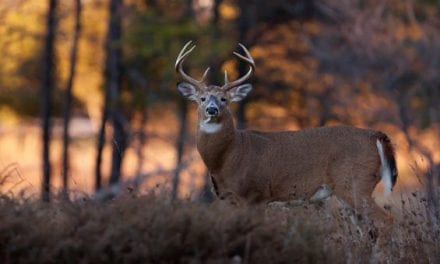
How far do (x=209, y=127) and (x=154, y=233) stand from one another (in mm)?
4608

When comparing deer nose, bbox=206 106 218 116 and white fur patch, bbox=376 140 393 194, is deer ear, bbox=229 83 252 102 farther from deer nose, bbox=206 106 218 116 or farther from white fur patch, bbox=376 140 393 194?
white fur patch, bbox=376 140 393 194

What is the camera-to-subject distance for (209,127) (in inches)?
469

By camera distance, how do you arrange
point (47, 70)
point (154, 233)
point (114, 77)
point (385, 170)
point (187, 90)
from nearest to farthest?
point (154, 233) < point (385, 170) < point (187, 90) < point (47, 70) < point (114, 77)

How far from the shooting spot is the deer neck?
38.8 ft

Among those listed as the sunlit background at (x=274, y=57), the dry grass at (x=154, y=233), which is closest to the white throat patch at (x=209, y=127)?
the dry grass at (x=154, y=233)

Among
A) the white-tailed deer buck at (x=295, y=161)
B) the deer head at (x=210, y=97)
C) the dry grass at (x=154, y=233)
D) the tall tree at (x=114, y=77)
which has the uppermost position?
the dry grass at (x=154, y=233)

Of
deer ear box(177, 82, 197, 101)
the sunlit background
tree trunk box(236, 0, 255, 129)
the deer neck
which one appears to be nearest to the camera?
the deer neck

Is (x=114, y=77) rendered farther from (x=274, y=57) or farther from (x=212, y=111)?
(x=212, y=111)

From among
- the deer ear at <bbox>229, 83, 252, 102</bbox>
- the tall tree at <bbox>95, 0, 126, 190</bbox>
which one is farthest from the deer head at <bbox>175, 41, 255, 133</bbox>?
the tall tree at <bbox>95, 0, 126, 190</bbox>

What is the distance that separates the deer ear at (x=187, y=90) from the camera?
499 inches

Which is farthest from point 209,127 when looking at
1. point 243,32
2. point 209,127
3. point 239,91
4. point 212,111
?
point 243,32

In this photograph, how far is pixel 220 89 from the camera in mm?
12188

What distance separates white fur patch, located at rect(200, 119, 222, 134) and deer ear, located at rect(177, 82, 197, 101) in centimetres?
79

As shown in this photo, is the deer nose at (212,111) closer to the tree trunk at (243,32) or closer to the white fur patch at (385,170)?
the white fur patch at (385,170)
